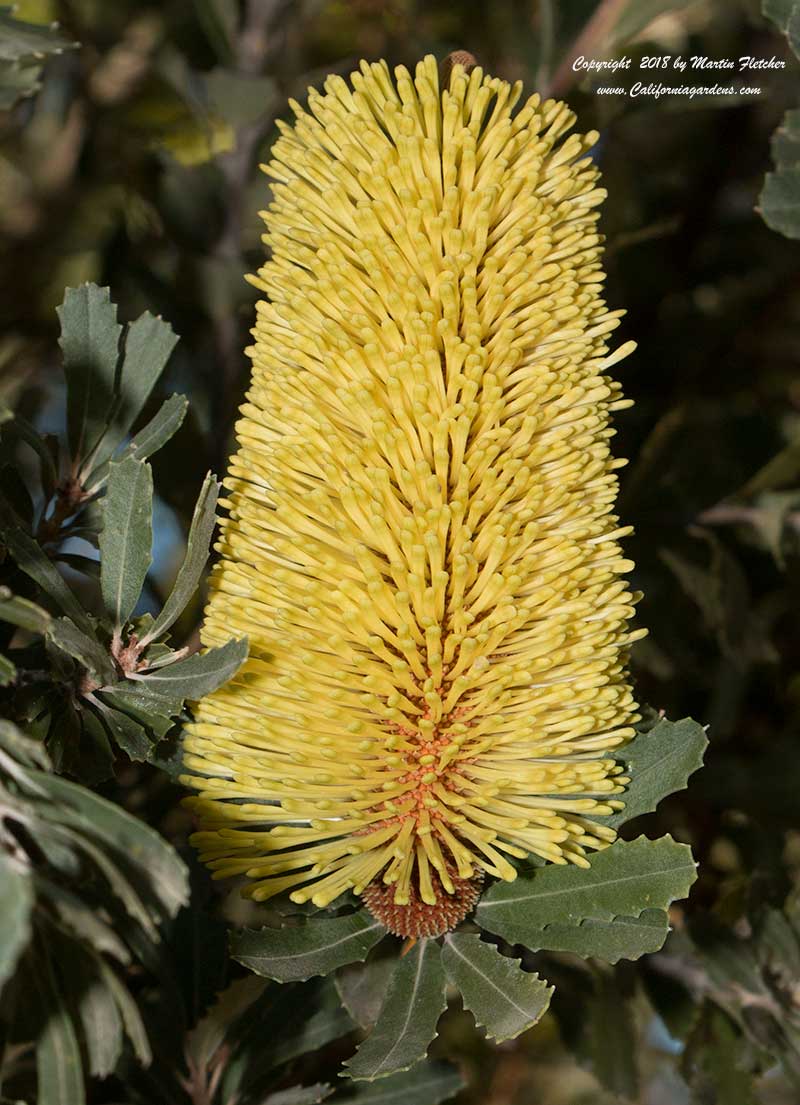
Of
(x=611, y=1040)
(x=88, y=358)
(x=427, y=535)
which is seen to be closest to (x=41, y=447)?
(x=88, y=358)

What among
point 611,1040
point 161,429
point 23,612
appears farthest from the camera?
point 611,1040

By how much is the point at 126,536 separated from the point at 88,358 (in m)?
0.14

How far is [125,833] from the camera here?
466 mm

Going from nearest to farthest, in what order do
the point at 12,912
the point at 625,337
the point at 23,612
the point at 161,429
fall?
the point at 12,912 → the point at 23,612 → the point at 161,429 → the point at 625,337

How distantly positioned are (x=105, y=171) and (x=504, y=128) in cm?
97

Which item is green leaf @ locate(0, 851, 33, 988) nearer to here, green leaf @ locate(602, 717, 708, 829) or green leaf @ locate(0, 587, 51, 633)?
green leaf @ locate(0, 587, 51, 633)

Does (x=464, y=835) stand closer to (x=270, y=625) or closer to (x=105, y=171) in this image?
(x=270, y=625)

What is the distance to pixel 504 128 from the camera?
555 mm

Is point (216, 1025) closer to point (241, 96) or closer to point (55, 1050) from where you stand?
point (55, 1050)

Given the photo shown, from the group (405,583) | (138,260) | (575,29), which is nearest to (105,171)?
(138,260)

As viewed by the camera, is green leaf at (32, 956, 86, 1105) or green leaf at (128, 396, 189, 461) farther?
green leaf at (128, 396, 189, 461)

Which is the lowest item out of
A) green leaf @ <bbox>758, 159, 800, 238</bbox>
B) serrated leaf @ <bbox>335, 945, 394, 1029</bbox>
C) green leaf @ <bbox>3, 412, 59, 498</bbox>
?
serrated leaf @ <bbox>335, 945, 394, 1029</bbox>

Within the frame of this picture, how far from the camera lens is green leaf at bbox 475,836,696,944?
55 cm

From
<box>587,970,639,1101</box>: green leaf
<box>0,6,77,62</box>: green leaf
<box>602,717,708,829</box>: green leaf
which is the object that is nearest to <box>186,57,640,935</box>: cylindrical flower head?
<box>602,717,708,829</box>: green leaf
